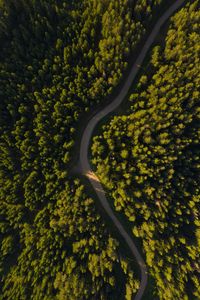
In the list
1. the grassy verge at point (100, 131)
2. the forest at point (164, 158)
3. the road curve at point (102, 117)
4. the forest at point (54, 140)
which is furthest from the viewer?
the grassy verge at point (100, 131)

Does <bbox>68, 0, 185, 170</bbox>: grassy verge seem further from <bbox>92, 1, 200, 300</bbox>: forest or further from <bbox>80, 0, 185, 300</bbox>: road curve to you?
<bbox>92, 1, 200, 300</bbox>: forest

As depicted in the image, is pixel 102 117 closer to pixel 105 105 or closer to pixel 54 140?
pixel 105 105

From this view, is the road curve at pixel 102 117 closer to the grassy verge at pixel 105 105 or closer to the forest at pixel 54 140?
the grassy verge at pixel 105 105

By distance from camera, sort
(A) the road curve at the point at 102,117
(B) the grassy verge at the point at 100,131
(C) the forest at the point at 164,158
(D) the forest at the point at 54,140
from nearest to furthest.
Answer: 1. (C) the forest at the point at 164,158
2. (D) the forest at the point at 54,140
3. (A) the road curve at the point at 102,117
4. (B) the grassy verge at the point at 100,131

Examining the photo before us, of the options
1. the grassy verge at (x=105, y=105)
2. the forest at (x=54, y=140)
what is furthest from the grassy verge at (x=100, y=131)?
the forest at (x=54, y=140)

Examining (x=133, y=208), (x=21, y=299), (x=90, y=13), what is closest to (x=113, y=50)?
(x=90, y=13)

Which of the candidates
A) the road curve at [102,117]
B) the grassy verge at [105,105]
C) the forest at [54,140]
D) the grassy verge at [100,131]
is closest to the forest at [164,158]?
the grassy verge at [100,131]

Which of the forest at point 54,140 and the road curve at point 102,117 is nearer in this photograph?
the forest at point 54,140
